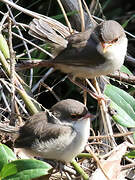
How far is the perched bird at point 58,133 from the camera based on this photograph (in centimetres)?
263

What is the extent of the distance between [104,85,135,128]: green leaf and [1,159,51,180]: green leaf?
2.37 ft

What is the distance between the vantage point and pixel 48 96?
4.10 meters

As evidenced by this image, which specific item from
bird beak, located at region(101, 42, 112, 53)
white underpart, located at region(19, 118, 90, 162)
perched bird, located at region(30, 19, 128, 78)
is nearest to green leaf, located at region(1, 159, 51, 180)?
white underpart, located at region(19, 118, 90, 162)

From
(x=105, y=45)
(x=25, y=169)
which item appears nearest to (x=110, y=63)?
(x=105, y=45)

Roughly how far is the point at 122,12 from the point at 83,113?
2.66m

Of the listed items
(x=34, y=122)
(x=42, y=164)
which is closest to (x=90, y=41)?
(x=34, y=122)

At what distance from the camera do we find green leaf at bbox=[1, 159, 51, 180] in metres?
1.92

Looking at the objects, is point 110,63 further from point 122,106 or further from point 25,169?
point 25,169

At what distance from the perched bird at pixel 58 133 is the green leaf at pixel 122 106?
0.81ft

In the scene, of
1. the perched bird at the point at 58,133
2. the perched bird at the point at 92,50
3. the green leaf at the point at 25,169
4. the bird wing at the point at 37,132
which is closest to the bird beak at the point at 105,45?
the perched bird at the point at 92,50

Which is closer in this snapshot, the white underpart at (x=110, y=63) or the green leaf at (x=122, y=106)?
the green leaf at (x=122, y=106)

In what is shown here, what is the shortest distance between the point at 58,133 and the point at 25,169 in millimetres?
769

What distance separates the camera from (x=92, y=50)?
11.2 ft

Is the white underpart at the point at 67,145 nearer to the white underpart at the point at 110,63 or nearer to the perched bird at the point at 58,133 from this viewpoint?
the perched bird at the point at 58,133
